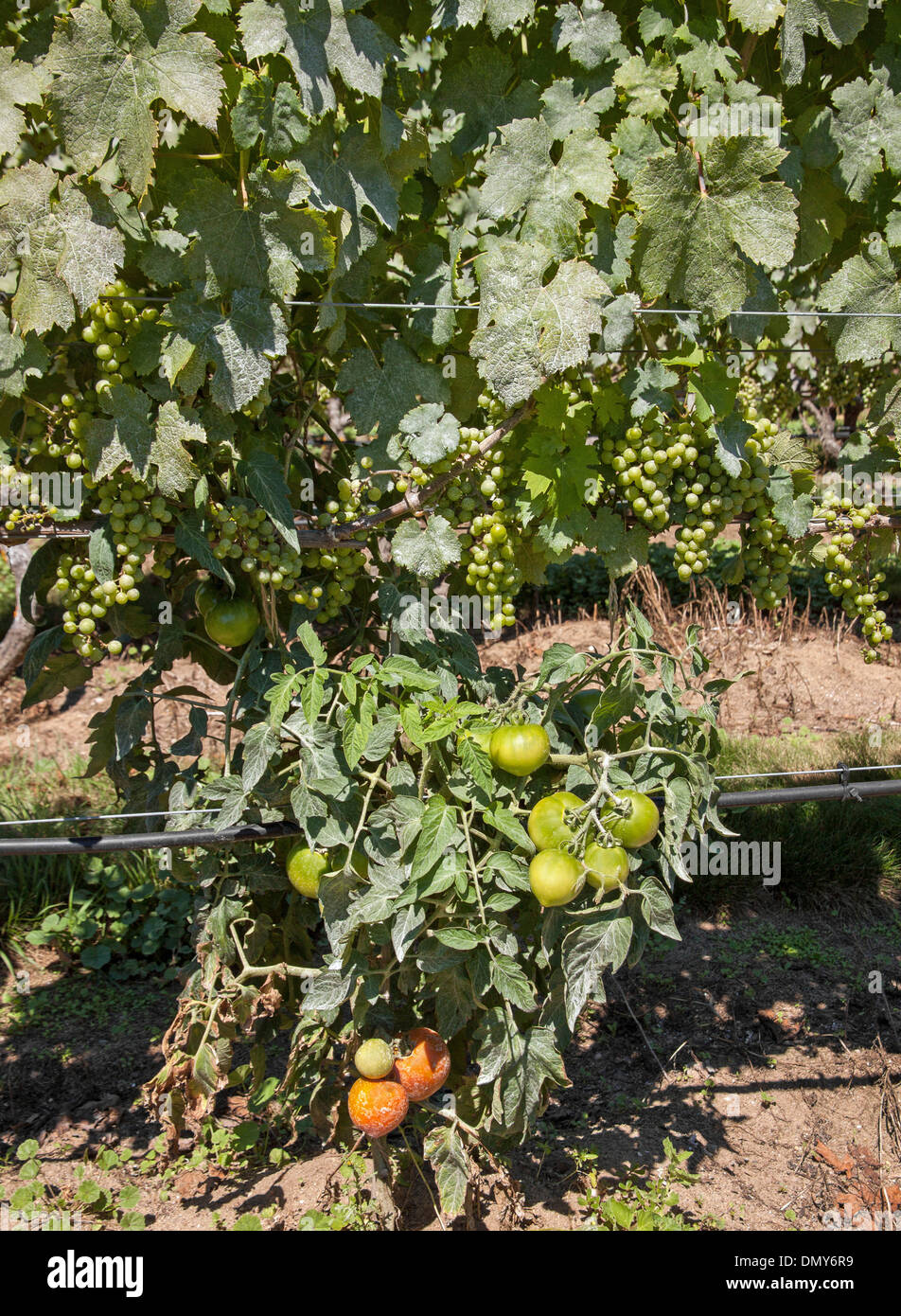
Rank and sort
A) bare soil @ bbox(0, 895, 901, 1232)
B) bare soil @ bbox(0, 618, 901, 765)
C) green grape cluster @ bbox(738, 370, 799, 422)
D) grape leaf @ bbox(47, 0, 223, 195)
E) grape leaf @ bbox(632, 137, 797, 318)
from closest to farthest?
grape leaf @ bbox(47, 0, 223, 195)
grape leaf @ bbox(632, 137, 797, 318)
bare soil @ bbox(0, 895, 901, 1232)
green grape cluster @ bbox(738, 370, 799, 422)
bare soil @ bbox(0, 618, 901, 765)

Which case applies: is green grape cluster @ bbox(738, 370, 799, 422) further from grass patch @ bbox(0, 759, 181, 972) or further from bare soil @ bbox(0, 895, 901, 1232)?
grass patch @ bbox(0, 759, 181, 972)

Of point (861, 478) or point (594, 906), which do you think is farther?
point (861, 478)

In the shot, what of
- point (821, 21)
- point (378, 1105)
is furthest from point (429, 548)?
point (821, 21)

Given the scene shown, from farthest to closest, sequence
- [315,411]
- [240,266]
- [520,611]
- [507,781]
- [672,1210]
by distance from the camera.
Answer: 1. [520,611]
2. [672,1210]
3. [315,411]
4. [507,781]
5. [240,266]

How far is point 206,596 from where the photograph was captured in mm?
1873

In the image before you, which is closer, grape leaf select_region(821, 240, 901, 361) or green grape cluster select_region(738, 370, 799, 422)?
grape leaf select_region(821, 240, 901, 361)

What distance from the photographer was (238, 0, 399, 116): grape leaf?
144cm

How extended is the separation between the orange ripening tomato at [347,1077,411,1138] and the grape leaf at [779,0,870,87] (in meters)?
1.95

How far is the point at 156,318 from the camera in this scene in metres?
1.63

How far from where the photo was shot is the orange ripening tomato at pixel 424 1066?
1.79 metres

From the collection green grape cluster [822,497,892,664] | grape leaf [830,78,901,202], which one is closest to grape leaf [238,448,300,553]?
green grape cluster [822,497,892,664]

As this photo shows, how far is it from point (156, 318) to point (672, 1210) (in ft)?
7.03
